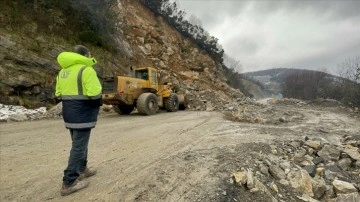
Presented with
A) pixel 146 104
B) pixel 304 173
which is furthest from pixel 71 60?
pixel 146 104

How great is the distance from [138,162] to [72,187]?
1466 mm

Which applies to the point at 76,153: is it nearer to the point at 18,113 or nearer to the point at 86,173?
the point at 86,173

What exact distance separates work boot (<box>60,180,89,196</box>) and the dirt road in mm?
68

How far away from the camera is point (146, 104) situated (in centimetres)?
1341

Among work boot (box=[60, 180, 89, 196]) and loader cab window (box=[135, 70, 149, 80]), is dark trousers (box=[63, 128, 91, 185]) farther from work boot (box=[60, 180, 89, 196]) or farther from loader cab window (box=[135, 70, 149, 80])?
loader cab window (box=[135, 70, 149, 80])

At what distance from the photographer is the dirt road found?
4.12 meters

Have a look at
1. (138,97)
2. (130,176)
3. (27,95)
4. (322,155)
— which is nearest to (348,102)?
(138,97)

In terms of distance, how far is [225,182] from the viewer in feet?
14.2

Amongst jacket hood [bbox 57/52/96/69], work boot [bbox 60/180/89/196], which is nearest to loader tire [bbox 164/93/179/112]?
work boot [bbox 60/180/89/196]

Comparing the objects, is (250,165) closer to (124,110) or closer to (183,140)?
(183,140)

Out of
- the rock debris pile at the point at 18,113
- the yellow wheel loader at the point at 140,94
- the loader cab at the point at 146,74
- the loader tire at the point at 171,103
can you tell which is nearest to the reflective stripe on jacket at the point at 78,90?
the yellow wheel loader at the point at 140,94

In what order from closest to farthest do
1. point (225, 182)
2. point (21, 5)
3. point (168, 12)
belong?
point (225, 182) < point (21, 5) < point (168, 12)

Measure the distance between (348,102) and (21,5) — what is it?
26903 mm

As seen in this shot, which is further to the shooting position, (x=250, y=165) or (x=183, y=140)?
(x=183, y=140)
